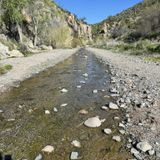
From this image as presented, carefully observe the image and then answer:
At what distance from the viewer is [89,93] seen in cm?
1620

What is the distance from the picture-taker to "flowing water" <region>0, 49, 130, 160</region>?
8.52 meters

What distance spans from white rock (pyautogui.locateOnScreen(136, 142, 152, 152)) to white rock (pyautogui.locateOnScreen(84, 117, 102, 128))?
224 cm

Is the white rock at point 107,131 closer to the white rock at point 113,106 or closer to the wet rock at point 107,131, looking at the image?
the wet rock at point 107,131

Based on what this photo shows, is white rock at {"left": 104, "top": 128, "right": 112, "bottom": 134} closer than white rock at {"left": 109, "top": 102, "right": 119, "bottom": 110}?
Yes

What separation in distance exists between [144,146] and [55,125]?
Result: 139 inches

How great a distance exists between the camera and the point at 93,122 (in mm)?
10711

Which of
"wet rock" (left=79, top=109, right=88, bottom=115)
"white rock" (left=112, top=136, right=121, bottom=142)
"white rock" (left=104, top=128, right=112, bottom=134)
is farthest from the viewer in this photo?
"wet rock" (left=79, top=109, right=88, bottom=115)

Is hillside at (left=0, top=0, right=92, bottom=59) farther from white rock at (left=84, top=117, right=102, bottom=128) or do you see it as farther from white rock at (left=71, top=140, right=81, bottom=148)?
white rock at (left=71, top=140, right=81, bottom=148)

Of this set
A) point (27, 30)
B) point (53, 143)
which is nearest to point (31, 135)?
point (53, 143)

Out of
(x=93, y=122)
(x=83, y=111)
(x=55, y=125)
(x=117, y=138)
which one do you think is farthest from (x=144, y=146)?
(x=83, y=111)

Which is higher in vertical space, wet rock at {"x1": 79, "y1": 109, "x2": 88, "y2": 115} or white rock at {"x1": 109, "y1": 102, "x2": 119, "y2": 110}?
white rock at {"x1": 109, "y1": 102, "x2": 119, "y2": 110}

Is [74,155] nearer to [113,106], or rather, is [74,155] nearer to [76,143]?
[76,143]

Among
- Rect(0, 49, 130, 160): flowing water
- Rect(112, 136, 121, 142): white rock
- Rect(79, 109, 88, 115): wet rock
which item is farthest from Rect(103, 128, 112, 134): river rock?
Rect(79, 109, 88, 115): wet rock

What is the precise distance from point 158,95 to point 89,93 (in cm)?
379
